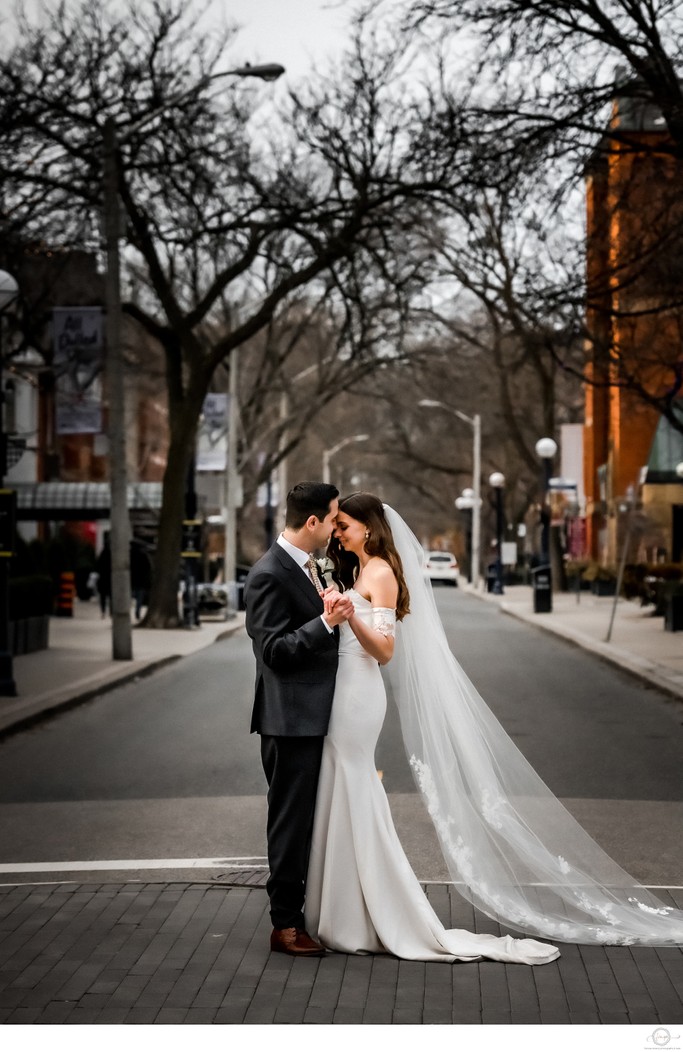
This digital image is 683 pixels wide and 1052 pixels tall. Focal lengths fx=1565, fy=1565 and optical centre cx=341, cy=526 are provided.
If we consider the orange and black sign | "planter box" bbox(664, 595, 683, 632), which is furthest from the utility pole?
"planter box" bbox(664, 595, 683, 632)

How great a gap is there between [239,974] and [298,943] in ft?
1.04

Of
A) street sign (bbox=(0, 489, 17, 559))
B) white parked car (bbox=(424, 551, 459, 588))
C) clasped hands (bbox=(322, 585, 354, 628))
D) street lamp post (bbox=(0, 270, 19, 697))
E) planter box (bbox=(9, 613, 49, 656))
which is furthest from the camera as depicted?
white parked car (bbox=(424, 551, 459, 588))

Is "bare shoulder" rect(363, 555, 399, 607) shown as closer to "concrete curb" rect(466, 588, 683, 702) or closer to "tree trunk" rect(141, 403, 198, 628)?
"concrete curb" rect(466, 588, 683, 702)

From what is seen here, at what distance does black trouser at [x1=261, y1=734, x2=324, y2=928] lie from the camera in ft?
20.2

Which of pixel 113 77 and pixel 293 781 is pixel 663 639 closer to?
pixel 113 77

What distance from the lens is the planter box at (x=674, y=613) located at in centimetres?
2856

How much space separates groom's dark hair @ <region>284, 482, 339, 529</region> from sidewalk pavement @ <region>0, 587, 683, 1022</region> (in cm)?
173

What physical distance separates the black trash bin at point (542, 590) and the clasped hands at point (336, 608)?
32.4 m

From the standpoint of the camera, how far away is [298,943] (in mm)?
6199

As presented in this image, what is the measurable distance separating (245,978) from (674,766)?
7.07m

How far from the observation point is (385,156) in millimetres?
29094

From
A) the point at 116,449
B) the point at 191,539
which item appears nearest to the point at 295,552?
the point at 116,449

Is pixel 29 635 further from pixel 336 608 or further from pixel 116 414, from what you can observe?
pixel 336 608

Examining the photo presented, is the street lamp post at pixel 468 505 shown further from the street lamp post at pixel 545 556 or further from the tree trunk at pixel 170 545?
the tree trunk at pixel 170 545
